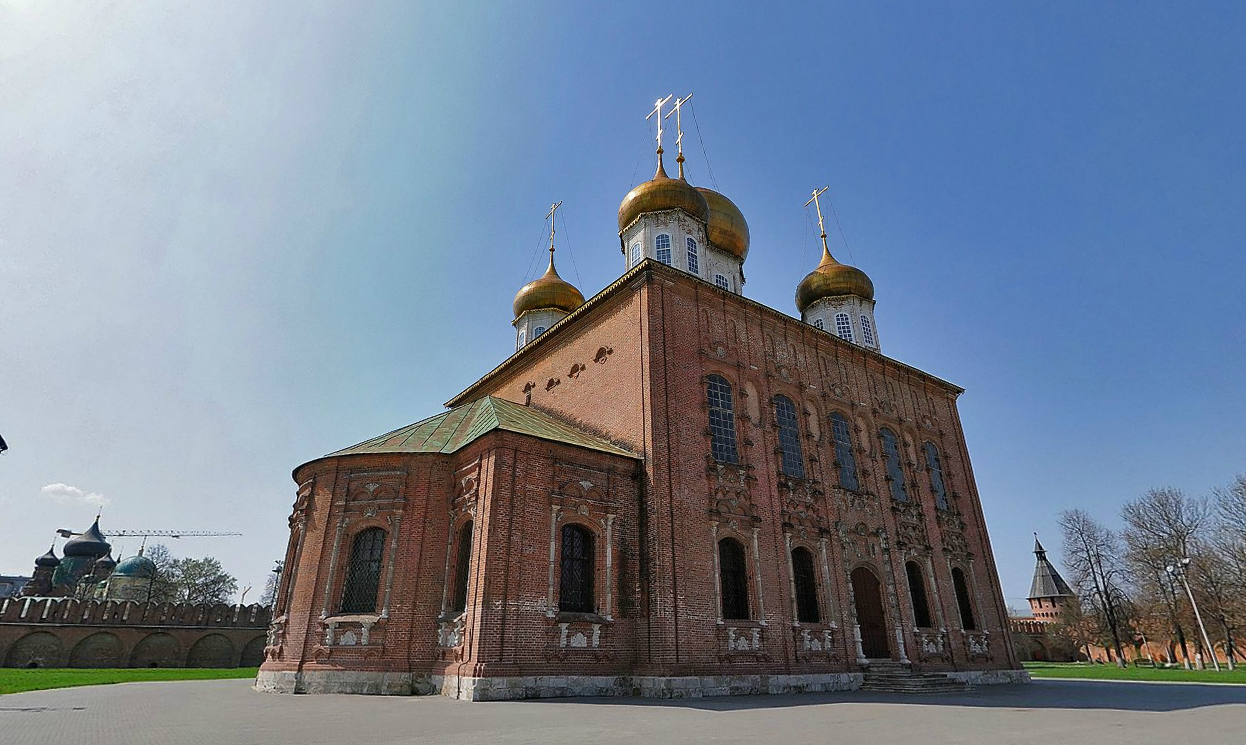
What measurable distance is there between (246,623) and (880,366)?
38094 millimetres

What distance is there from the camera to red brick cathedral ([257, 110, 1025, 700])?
14.1 metres

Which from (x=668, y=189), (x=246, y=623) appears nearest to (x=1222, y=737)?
(x=668, y=189)

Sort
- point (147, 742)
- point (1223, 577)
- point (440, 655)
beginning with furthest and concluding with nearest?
point (1223, 577)
point (440, 655)
point (147, 742)

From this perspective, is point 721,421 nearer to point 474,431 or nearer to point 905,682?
point 474,431

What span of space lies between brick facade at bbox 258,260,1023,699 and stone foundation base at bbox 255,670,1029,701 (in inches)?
1.7

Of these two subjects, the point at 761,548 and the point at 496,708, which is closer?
the point at 496,708

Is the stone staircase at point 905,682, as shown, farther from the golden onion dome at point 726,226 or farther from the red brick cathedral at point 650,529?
the golden onion dome at point 726,226

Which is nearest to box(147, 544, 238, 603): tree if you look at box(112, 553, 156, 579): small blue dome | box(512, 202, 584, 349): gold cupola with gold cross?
box(112, 553, 156, 579): small blue dome

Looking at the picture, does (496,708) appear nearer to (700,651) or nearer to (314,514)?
(700,651)

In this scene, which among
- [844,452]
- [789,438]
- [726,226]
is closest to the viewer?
[789,438]

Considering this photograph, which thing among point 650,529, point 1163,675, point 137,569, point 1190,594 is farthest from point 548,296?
point 137,569

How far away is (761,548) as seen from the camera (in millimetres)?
16953

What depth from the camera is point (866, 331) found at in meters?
27.4

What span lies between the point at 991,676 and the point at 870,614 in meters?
5.45
